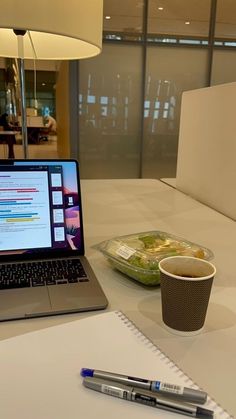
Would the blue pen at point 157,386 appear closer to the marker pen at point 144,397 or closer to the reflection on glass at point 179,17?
the marker pen at point 144,397

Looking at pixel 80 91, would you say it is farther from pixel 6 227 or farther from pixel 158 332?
pixel 158 332

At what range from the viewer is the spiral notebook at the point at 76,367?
16.1 inches

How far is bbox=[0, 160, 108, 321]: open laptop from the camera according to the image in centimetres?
71

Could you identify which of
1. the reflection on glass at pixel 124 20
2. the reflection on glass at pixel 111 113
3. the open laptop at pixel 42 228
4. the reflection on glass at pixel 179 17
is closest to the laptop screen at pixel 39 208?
the open laptop at pixel 42 228

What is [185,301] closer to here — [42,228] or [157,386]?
[157,386]

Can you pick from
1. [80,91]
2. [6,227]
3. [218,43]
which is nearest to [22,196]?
[6,227]

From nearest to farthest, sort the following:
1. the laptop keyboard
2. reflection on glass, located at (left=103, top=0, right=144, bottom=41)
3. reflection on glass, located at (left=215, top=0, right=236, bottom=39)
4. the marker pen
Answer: the marker pen < the laptop keyboard < reflection on glass, located at (left=103, top=0, right=144, bottom=41) < reflection on glass, located at (left=215, top=0, right=236, bottom=39)

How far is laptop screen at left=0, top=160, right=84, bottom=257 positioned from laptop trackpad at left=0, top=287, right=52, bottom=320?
0.42ft

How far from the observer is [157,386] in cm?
43

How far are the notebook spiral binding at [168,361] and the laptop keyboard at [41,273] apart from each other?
143mm

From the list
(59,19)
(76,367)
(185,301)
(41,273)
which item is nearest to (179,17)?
(59,19)

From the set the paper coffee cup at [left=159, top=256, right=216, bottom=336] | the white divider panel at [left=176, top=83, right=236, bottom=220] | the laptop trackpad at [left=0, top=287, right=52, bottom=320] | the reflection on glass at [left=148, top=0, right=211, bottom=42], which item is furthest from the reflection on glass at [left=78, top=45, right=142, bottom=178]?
the paper coffee cup at [left=159, top=256, right=216, bottom=336]

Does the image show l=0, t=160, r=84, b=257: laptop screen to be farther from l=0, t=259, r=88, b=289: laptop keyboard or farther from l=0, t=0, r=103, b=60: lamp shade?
l=0, t=0, r=103, b=60: lamp shade

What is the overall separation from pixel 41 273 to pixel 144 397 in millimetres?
367
